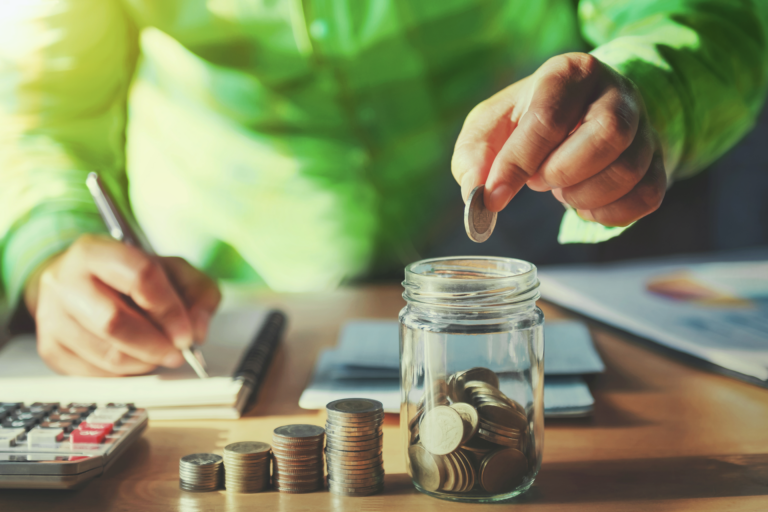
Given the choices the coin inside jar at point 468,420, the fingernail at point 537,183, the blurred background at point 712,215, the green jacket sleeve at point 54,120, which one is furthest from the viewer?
the blurred background at point 712,215

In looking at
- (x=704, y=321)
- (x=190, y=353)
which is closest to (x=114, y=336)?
(x=190, y=353)

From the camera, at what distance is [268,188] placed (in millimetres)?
1265

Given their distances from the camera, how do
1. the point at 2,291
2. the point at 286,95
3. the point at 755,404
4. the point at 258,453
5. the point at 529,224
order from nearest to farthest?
the point at 258,453 → the point at 755,404 → the point at 2,291 → the point at 286,95 → the point at 529,224

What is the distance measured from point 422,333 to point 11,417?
1.17 ft

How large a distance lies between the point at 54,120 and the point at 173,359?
56 cm

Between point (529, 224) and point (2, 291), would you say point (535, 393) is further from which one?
point (529, 224)

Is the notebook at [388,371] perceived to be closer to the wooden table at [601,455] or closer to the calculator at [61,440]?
the wooden table at [601,455]

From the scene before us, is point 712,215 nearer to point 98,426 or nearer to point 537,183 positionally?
point 537,183

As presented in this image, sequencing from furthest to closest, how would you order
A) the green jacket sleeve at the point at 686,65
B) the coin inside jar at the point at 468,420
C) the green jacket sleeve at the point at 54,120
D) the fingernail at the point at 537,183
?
1. the green jacket sleeve at the point at 54,120
2. the green jacket sleeve at the point at 686,65
3. the fingernail at the point at 537,183
4. the coin inside jar at the point at 468,420

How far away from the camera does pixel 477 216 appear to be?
0.49 metres

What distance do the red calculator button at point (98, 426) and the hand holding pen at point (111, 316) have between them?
157mm

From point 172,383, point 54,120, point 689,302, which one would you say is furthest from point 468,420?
point 54,120

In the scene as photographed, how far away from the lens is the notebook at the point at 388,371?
616 millimetres

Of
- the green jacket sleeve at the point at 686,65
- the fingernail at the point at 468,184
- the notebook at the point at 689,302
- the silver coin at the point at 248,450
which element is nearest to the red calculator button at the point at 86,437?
the silver coin at the point at 248,450
